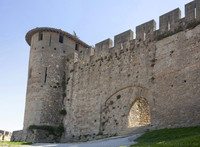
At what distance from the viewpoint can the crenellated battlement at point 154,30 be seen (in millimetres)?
15164

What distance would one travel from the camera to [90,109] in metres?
19.4

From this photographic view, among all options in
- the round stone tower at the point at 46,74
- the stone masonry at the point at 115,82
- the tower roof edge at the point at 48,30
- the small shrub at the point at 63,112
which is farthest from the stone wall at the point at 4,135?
the tower roof edge at the point at 48,30

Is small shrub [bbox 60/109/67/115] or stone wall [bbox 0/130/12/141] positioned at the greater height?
small shrub [bbox 60/109/67/115]

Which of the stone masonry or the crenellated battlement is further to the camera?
the crenellated battlement

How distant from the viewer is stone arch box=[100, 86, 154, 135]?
650 inches

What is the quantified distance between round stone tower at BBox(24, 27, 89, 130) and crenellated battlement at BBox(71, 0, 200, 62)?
3.68m

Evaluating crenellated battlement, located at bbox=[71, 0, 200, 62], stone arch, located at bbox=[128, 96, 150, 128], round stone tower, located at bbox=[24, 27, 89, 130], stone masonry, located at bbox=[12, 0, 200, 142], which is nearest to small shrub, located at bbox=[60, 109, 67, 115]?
stone masonry, located at bbox=[12, 0, 200, 142]

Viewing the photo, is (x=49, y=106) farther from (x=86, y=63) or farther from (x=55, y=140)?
(x=86, y=63)

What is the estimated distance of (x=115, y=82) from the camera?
1820 centimetres

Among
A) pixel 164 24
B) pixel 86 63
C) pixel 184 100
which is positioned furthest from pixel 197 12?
pixel 86 63

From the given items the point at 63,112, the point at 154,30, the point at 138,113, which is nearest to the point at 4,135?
the point at 63,112

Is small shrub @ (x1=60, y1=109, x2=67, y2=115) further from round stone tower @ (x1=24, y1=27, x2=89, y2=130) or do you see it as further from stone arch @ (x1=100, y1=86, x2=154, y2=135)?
stone arch @ (x1=100, y1=86, x2=154, y2=135)

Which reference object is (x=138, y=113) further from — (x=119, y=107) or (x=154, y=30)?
(x=154, y=30)

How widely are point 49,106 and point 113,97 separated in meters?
5.62
